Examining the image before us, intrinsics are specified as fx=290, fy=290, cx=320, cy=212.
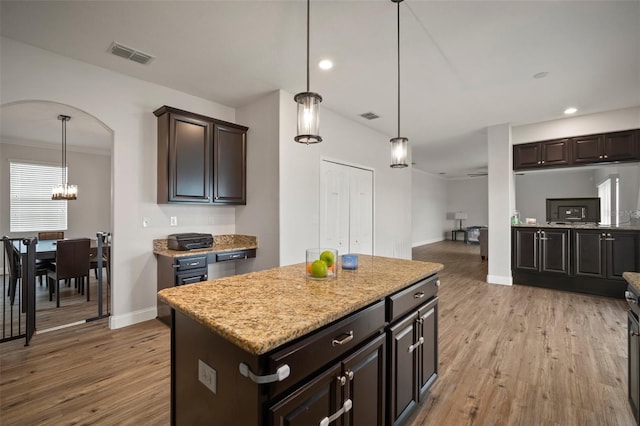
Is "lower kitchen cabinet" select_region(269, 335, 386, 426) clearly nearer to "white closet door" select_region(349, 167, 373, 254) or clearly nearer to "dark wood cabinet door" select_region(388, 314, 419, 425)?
"dark wood cabinet door" select_region(388, 314, 419, 425)

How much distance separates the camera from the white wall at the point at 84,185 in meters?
6.08

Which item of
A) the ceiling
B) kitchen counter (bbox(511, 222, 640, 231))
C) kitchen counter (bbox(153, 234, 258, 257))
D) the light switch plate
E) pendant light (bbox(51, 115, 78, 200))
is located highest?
the ceiling

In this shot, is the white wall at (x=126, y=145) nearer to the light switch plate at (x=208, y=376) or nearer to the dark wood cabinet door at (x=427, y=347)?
the light switch plate at (x=208, y=376)

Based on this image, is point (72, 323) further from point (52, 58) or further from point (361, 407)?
point (361, 407)

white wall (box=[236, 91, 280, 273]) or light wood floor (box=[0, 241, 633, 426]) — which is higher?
white wall (box=[236, 91, 280, 273])

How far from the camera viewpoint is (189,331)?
126cm

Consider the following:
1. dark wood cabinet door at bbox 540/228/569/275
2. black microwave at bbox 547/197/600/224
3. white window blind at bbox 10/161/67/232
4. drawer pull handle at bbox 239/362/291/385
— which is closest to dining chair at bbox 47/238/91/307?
white window blind at bbox 10/161/67/232

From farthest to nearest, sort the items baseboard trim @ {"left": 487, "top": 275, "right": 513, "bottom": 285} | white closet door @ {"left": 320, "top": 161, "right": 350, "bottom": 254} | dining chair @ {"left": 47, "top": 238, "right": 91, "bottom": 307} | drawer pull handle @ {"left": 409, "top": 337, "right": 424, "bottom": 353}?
baseboard trim @ {"left": 487, "top": 275, "right": 513, "bottom": 285} < white closet door @ {"left": 320, "top": 161, "right": 350, "bottom": 254} < dining chair @ {"left": 47, "top": 238, "right": 91, "bottom": 307} < drawer pull handle @ {"left": 409, "top": 337, "right": 424, "bottom": 353}

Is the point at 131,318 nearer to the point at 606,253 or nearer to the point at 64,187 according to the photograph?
the point at 64,187

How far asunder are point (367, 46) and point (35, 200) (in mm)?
7441

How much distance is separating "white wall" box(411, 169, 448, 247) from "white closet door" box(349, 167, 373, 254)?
5.33 metres

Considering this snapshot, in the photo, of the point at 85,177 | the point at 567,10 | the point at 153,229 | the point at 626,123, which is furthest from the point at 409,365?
the point at 85,177

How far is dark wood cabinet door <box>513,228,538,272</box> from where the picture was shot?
4887 mm

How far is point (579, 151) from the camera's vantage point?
4.75 m
